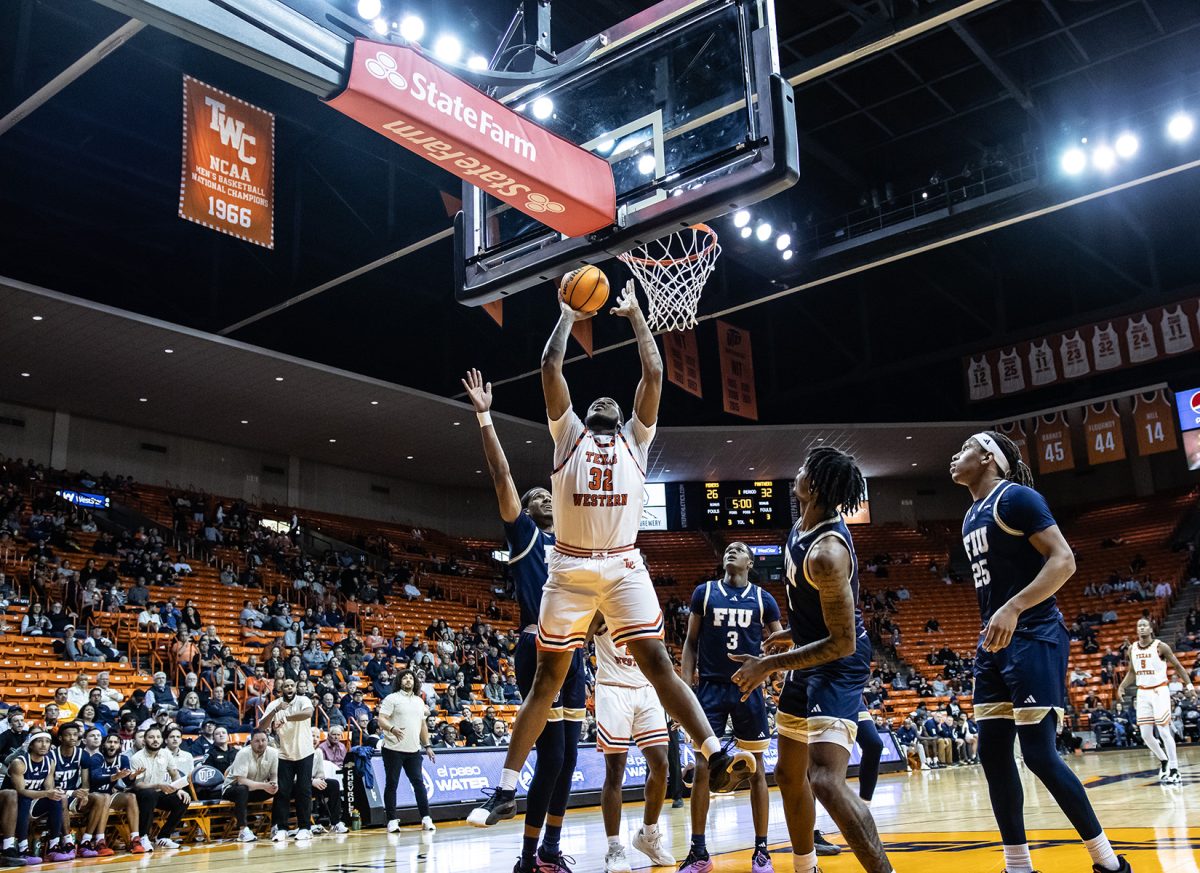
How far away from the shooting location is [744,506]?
111ft

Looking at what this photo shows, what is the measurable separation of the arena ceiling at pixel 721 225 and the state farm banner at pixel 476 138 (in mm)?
7504

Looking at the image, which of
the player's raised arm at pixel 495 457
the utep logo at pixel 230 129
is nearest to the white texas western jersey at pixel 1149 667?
the player's raised arm at pixel 495 457

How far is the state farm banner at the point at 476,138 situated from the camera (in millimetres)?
5367

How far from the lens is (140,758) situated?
1098 cm

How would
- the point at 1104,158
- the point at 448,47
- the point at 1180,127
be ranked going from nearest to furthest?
the point at 448,47 → the point at 1180,127 → the point at 1104,158

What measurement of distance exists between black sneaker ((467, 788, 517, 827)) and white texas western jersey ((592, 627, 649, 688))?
2067 millimetres

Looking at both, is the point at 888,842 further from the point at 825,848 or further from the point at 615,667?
the point at 615,667

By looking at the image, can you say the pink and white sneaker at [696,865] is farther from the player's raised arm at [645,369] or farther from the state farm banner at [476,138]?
the state farm banner at [476,138]

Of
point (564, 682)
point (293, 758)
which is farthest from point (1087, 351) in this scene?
point (564, 682)

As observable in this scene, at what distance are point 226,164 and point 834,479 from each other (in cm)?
1082

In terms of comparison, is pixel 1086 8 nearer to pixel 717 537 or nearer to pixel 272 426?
pixel 272 426

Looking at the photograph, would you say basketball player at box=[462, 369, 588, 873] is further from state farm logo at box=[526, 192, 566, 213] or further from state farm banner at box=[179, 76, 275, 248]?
state farm banner at box=[179, 76, 275, 248]

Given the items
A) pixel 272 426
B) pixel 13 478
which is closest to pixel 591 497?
pixel 13 478

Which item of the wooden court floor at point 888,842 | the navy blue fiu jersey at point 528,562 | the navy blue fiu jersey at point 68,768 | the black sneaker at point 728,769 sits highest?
the navy blue fiu jersey at point 528,562
